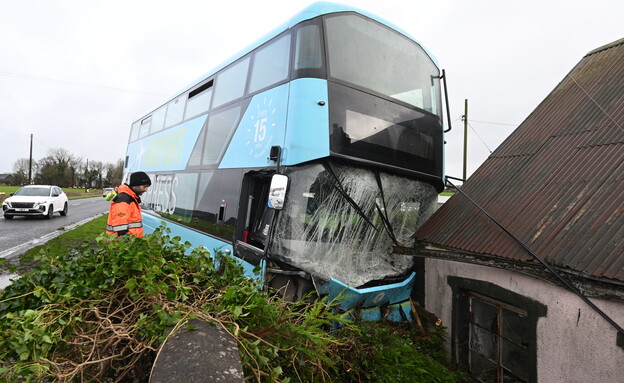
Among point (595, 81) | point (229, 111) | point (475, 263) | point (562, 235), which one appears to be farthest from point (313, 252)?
point (595, 81)

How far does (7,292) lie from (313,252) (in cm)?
242

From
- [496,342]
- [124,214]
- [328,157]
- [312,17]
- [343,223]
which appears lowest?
[496,342]

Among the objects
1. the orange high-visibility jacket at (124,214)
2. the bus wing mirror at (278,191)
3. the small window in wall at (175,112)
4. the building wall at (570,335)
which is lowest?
the building wall at (570,335)

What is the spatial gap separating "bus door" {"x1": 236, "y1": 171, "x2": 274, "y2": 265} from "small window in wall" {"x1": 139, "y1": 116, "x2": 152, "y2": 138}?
608 centimetres

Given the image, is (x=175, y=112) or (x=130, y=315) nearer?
(x=130, y=315)

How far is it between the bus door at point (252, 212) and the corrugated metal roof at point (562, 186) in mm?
2001

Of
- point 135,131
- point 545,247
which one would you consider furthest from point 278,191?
point 135,131

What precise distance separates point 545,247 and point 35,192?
2059cm

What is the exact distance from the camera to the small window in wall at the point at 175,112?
269 inches

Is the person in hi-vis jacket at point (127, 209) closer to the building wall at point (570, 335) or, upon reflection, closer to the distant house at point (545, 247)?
the distant house at point (545, 247)

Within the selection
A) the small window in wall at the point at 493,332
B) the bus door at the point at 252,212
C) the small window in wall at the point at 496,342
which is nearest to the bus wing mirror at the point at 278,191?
the bus door at the point at 252,212

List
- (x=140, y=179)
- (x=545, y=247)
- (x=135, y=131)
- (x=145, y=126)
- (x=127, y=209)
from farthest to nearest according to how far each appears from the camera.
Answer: (x=135, y=131)
(x=145, y=126)
(x=140, y=179)
(x=127, y=209)
(x=545, y=247)

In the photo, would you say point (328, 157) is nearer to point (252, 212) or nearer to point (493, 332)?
point (252, 212)

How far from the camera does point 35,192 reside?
16.4m
